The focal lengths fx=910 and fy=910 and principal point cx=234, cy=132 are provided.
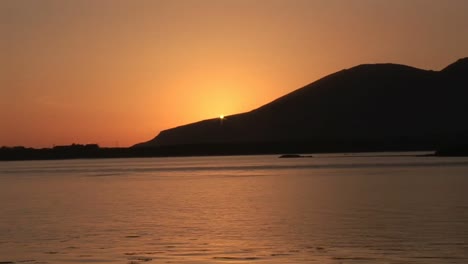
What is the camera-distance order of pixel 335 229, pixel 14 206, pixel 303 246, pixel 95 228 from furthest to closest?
pixel 14 206, pixel 95 228, pixel 335 229, pixel 303 246

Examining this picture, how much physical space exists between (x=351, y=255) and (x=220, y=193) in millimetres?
35062

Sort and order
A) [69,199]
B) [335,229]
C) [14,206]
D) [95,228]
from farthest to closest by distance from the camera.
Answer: [69,199] < [14,206] < [95,228] < [335,229]

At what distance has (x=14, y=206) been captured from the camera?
4956 cm

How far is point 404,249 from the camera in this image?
2714 centimetres

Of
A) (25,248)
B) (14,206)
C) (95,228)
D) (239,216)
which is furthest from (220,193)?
(25,248)

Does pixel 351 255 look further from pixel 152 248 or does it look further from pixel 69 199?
pixel 69 199

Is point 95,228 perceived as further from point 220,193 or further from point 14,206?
point 220,193

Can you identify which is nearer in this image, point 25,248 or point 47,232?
point 25,248

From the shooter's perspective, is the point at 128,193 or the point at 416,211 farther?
the point at 128,193

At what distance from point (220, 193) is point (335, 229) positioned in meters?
28.0

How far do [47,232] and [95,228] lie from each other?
2.01 metres

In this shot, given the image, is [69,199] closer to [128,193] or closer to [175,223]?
[128,193]

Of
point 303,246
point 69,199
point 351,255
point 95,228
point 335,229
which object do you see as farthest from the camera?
point 69,199

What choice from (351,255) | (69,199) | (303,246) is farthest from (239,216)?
(69,199)
